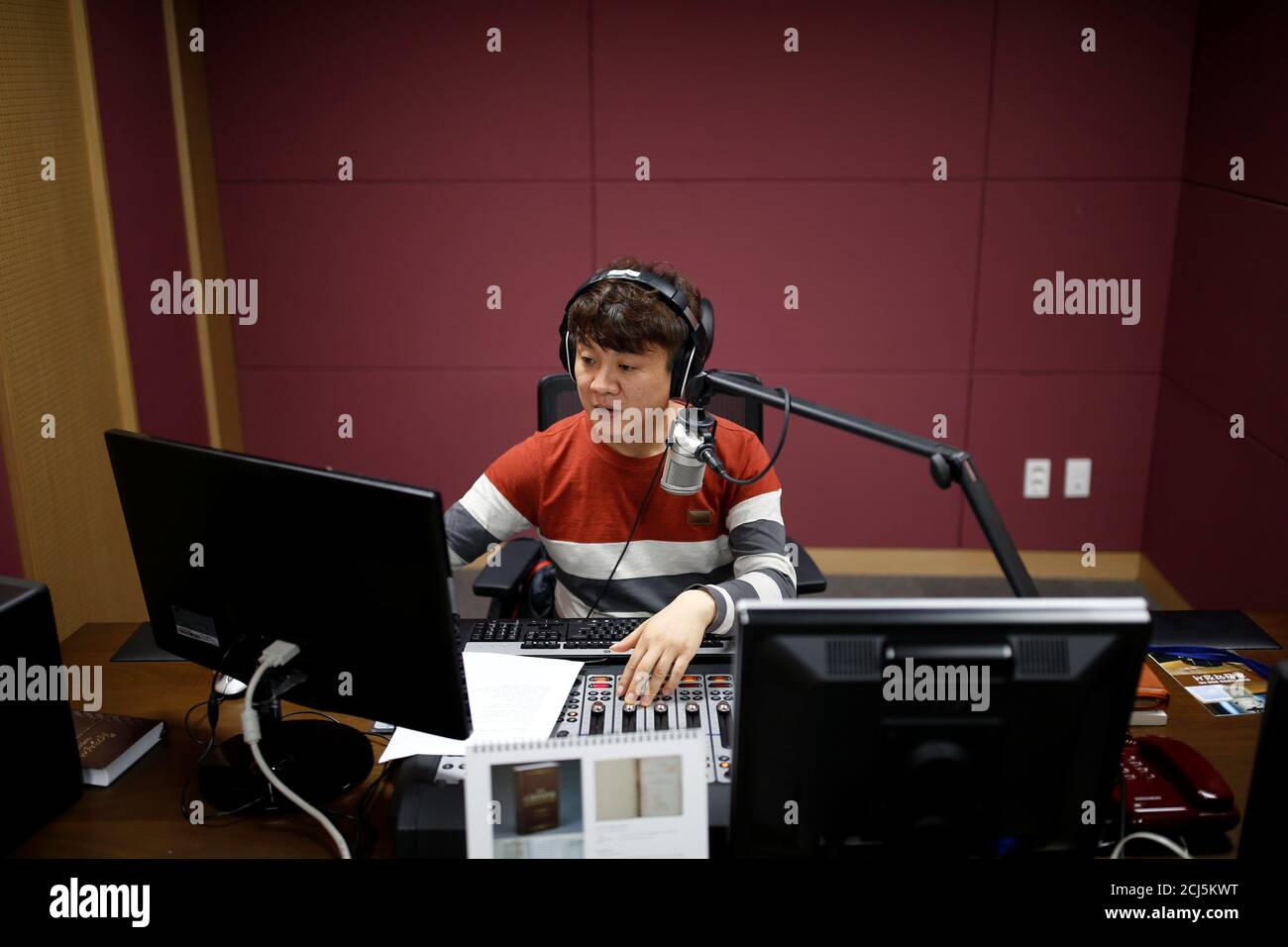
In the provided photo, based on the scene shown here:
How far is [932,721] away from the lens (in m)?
1.05

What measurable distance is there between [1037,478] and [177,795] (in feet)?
9.48

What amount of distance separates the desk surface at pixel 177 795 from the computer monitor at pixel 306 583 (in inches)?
2.5

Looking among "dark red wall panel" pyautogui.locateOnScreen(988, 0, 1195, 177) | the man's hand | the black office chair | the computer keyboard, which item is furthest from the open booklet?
"dark red wall panel" pyautogui.locateOnScreen(988, 0, 1195, 177)

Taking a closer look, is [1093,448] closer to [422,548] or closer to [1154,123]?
[1154,123]

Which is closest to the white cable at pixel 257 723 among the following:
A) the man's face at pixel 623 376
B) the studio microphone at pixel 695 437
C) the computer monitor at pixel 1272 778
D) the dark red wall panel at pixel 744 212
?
the studio microphone at pixel 695 437

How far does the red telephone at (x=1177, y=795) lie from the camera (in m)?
1.21

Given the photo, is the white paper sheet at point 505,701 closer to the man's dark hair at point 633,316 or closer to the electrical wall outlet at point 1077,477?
the man's dark hair at point 633,316

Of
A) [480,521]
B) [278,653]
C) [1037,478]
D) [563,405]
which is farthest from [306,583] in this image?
[1037,478]

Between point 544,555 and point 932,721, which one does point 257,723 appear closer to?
point 932,721

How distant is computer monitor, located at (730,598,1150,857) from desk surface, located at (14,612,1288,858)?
0.30m

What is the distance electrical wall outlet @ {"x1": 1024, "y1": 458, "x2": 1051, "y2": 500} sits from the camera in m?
3.49

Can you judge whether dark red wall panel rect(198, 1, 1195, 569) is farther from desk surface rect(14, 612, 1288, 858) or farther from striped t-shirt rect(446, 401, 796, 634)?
desk surface rect(14, 612, 1288, 858)

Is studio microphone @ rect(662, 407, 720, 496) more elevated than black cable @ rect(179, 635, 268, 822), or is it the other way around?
studio microphone @ rect(662, 407, 720, 496)

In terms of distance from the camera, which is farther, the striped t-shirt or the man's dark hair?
the striped t-shirt
